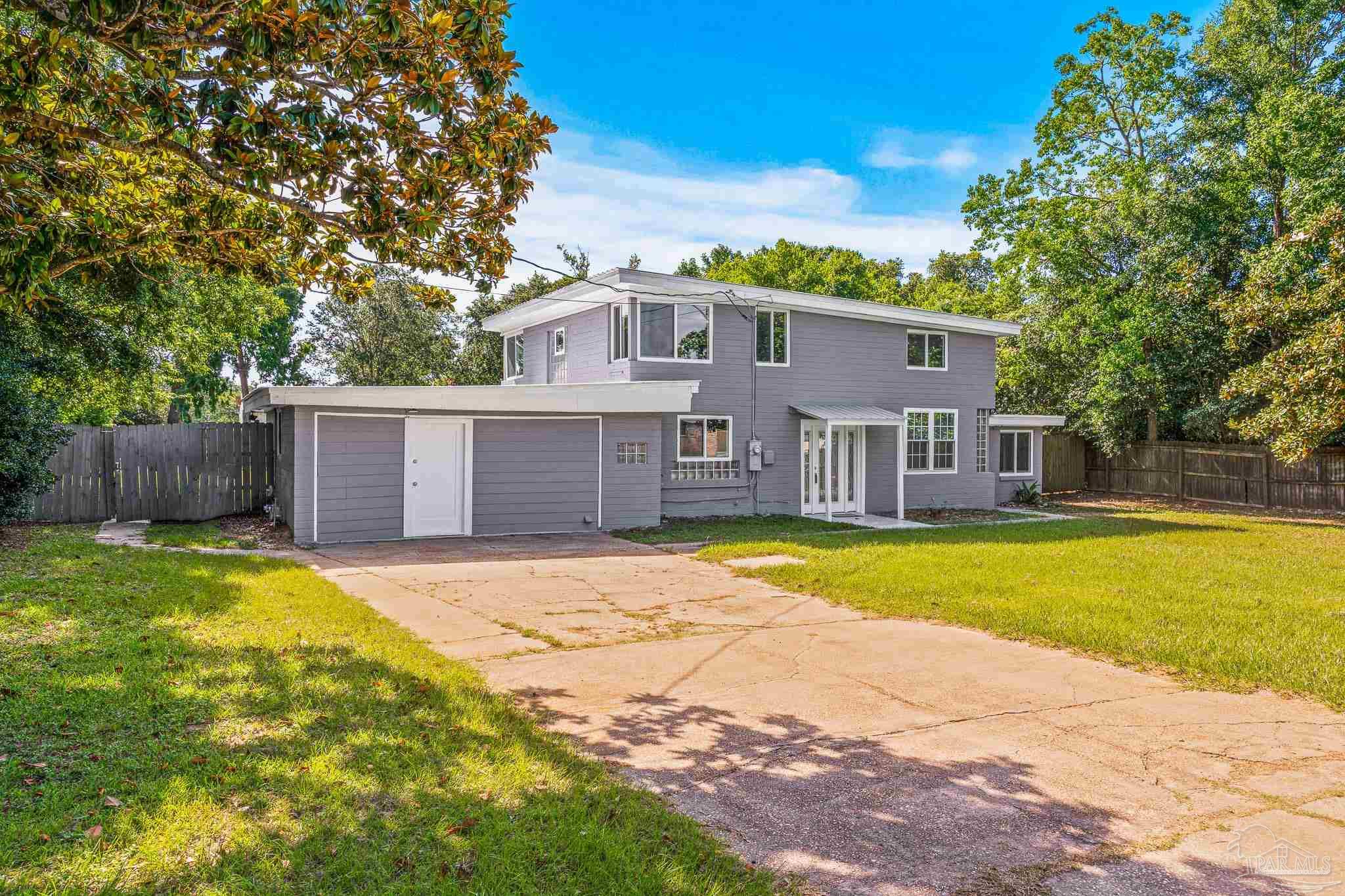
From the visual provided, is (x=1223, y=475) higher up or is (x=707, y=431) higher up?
(x=707, y=431)

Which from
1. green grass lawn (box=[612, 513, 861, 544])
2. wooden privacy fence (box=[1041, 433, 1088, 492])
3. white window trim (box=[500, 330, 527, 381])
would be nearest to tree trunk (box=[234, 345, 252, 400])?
white window trim (box=[500, 330, 527, 381])

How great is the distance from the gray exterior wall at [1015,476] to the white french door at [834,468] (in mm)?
4850

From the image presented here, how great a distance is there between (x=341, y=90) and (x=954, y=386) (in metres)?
17.3

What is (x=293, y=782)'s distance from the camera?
141 inches

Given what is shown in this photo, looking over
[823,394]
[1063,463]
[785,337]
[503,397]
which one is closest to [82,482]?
[503,397]

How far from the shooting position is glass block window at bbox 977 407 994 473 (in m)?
20.2

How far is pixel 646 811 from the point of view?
138 inches

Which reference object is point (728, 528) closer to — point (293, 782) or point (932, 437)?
point (932, 437)

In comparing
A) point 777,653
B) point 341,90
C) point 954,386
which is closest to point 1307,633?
point 777,653

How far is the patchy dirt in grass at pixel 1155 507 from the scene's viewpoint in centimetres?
1899

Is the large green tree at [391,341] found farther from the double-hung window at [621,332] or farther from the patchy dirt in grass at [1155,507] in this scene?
the patchy dirt in grass at [1155,507]

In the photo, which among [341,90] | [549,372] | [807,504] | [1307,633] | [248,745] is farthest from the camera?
[549,372]

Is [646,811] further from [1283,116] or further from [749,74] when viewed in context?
[1283,116]

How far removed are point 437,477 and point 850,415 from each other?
8.95 m
